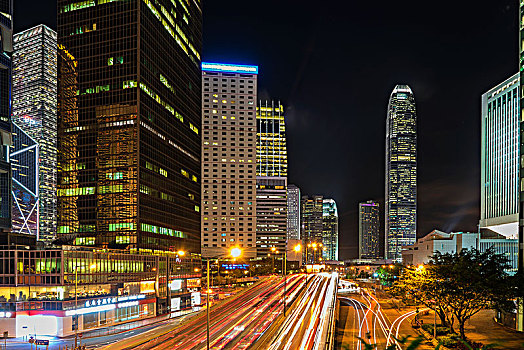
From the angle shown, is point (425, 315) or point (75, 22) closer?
point (425, 315)

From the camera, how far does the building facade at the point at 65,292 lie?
244ft

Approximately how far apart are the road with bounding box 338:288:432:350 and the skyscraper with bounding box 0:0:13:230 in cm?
7613

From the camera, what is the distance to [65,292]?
256ft

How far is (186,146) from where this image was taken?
183125 millimetres

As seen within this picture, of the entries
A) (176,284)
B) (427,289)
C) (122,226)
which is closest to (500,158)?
(176,284)

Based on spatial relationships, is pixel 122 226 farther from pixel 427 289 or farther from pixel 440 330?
pixel 440 330

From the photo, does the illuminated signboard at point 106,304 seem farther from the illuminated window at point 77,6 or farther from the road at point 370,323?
the illuminated window at point 77,6

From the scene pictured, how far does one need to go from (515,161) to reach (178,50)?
398ft

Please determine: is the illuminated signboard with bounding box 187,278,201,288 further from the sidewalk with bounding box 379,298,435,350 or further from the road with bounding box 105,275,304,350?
the sidewalk with bounding box 379,298,435,350

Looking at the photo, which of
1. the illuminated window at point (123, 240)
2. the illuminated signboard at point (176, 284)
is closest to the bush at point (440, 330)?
the illuminated signboard at point (176, 284)

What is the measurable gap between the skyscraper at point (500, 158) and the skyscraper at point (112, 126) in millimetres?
111311

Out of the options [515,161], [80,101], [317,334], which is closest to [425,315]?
[317,334]

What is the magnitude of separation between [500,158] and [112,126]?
135 metres

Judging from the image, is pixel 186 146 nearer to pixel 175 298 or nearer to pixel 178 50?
pixel 178 50
